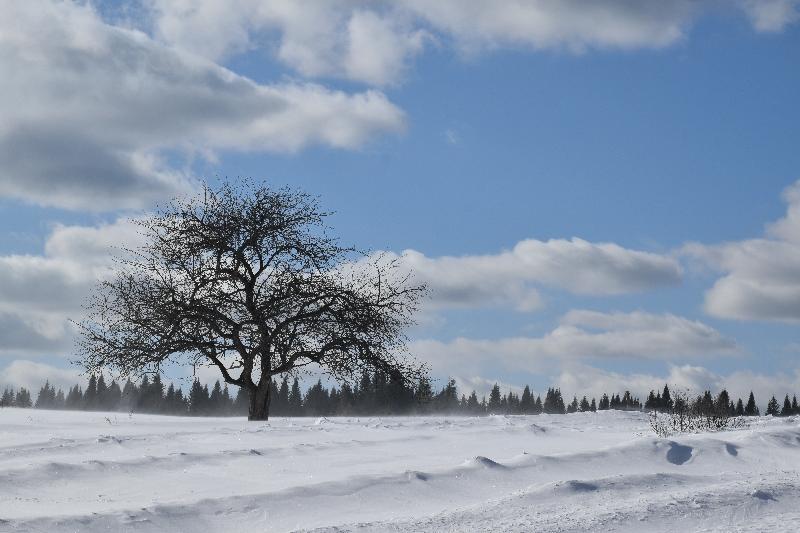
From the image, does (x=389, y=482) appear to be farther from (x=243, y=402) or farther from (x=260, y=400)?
(x=243, y=402)

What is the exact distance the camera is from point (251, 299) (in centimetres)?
1947

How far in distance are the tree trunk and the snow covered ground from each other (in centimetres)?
701

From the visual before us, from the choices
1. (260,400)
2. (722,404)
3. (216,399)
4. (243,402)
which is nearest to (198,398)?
(216,399)

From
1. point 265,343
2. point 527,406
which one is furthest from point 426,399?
point 527,406

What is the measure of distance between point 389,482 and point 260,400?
39.0ft

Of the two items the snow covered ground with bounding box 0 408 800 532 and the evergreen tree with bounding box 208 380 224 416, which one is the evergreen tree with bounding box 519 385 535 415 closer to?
the evergreen tree with bounding box 208 380 224 416

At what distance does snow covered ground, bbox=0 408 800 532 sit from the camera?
7113 millimetres

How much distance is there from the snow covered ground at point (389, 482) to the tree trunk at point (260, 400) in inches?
276

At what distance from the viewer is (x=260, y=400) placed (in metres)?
19.6

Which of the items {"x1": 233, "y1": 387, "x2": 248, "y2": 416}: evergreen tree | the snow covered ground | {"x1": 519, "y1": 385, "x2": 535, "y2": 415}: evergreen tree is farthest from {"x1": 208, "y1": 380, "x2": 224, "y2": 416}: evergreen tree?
the snow covered ground

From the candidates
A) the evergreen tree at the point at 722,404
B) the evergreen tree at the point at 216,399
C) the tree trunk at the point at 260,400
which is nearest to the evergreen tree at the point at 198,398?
the evergreen tree at the point at 216,399

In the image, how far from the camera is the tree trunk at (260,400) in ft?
64.2

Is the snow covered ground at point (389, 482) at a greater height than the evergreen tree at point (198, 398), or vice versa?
the evergreen tree at point (198, 398)

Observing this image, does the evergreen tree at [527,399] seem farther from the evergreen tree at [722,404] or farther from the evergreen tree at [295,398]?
the evergreen tree at [722,404]
